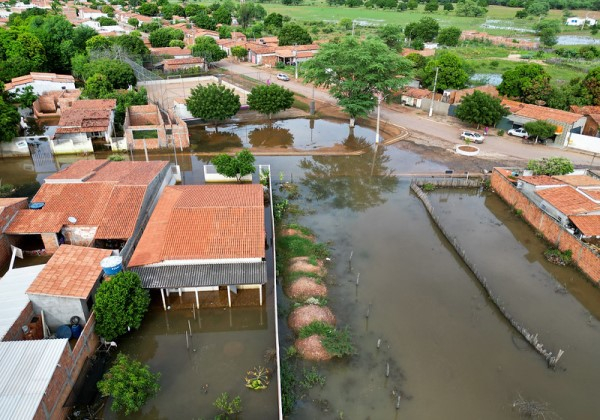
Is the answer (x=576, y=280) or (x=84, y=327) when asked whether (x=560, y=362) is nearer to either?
(x=576, y=280)

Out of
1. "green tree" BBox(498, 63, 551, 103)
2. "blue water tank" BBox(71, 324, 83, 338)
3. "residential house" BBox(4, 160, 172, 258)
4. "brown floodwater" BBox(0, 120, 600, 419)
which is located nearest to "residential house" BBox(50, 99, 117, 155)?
"residential house" BBox(4, 160, 172, 258)

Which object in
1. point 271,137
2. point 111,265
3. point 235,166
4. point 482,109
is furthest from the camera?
point 271,137

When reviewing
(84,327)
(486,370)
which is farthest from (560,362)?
(84,327)

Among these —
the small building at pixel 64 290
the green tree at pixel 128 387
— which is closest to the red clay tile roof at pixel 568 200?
the green tree at pixel 128 387

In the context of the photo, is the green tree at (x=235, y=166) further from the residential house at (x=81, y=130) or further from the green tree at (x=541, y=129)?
the green tree at (x=541, y=129)

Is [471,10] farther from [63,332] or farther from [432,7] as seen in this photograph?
[63,332]

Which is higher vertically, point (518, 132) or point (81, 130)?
point (81, 130)

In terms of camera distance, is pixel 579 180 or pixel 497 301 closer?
pixel 497 301

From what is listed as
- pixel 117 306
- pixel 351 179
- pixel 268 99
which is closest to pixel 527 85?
pixel 351 179
